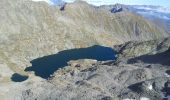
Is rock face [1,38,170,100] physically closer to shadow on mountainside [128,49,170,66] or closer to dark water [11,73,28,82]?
shadow on mountainside [128,49,170,66]

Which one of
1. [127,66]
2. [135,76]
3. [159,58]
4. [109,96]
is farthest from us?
[159,58]

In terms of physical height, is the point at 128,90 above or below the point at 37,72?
above

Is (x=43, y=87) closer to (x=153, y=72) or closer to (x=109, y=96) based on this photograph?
(x=109, y=96)


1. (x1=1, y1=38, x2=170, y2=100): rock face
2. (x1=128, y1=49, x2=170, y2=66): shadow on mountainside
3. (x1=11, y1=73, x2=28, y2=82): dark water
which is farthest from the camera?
(x1=11, y1=73, x2=28, y2=82): dark water

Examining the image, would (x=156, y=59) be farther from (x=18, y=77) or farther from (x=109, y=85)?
(x=18, y=77)

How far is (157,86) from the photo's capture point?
330ft

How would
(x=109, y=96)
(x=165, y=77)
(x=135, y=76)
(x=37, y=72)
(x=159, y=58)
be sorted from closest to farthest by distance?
(x=109, y=96)
(x=165, y=77)
(x=135, y=76)
(x=159, y=58)
(x=37, y=72)

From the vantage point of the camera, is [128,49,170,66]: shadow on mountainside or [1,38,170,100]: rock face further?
[128,49,170,66]: shadow on mountainside

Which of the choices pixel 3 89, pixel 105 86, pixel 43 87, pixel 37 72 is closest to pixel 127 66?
pixel 105 86

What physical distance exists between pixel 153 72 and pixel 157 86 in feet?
46.6

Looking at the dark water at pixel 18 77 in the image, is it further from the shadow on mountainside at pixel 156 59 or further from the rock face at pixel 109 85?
the shadow on mountainside at pixel 156 59

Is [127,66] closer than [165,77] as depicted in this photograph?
No

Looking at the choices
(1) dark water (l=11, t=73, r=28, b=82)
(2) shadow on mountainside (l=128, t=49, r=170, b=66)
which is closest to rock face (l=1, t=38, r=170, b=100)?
(2) shadow on mountainside (l=128, t=49, r=170, b=66)

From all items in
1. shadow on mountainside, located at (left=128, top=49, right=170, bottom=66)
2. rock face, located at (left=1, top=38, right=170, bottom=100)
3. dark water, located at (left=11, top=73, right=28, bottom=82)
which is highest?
rock face, located at (left=1, top=38, right=170, bottom=100)
